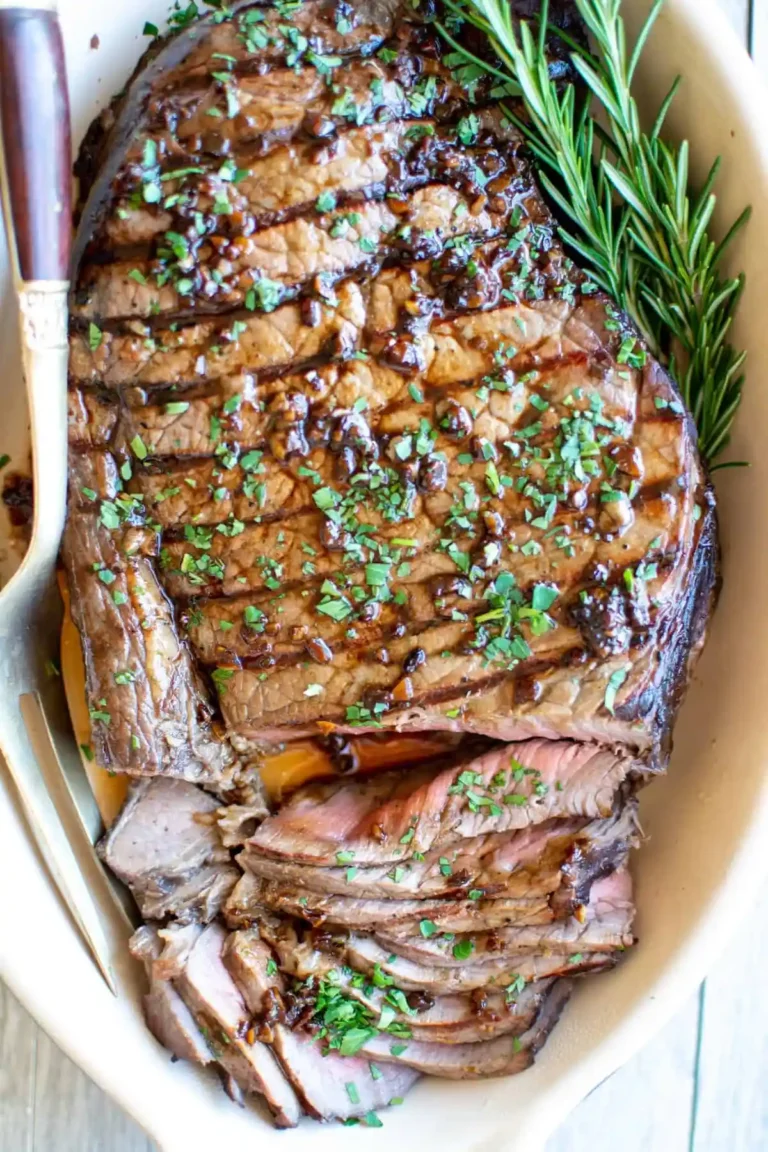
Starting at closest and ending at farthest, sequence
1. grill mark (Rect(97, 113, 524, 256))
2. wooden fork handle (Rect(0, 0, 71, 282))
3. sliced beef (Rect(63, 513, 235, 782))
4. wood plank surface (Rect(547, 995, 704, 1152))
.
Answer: wooden fork handle (Rect(0, 0, 71, 282)) < grill mark (Rect(97, 113, 524, 256)) < sliced beef (Rect(63, 513, 235, 782)) < wood plank surface (Rect(547, 995, 704, 1152))

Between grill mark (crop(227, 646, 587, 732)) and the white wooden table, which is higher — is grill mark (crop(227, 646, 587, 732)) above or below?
above

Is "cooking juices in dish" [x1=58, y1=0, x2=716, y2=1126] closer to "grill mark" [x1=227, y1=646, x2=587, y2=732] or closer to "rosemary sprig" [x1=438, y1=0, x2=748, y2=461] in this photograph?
"grill mark" [x1=227, y1=646, x2=587, y2=732]

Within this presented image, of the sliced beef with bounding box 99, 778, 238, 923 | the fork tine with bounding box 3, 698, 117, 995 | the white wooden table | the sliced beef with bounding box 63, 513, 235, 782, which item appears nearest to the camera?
the sliced beef with bounding box 63, 513, 235, 782

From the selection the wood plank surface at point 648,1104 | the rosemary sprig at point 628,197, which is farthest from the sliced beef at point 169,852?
the rosemary sprig at point 628,197

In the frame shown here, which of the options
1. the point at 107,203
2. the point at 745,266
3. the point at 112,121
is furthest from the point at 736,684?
the point at 112,121

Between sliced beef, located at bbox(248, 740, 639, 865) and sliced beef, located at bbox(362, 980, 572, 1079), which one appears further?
sliced beef, located at bbox(362, 980, 572, 1079)

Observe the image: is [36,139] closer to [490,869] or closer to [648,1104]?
[490,869]

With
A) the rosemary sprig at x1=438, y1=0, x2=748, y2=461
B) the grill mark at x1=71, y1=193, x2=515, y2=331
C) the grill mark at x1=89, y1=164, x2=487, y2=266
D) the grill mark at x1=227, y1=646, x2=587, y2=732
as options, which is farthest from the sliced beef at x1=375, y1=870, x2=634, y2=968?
the grill mark at x1=89, y1=164, x2=487, y2=266
